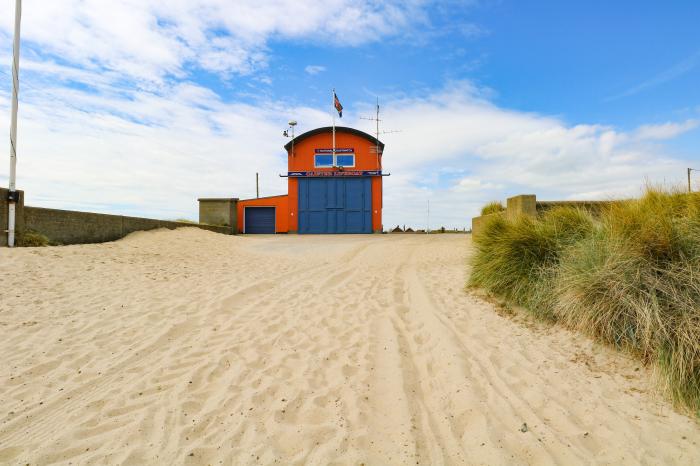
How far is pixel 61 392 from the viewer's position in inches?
128

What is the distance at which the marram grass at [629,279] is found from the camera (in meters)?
3.36

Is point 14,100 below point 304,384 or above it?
above

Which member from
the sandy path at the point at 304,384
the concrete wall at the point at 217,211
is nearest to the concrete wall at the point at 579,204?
the sandy path at the point at 304,384

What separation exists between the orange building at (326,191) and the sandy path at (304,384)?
1861 cm

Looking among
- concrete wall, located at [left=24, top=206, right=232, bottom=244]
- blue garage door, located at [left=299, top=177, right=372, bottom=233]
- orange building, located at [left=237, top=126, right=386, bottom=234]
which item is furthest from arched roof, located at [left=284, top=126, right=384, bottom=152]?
concrete wall, located at [left=24, top=206, right=232, bottom=244]

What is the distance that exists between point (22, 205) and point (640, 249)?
39.4ft

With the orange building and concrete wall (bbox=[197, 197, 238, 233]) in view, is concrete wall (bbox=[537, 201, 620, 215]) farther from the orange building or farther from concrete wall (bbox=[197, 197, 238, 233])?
concrete wall (bbox=[197, 197, 238, 233])

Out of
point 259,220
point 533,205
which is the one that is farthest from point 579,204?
point 259,220

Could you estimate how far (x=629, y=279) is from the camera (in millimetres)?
4000

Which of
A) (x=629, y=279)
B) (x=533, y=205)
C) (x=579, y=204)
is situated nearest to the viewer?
(x=629, y=279)

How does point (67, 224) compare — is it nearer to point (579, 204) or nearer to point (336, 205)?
point (579, 204)

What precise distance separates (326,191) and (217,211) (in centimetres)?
700

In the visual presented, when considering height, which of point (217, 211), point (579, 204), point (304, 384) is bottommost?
point (304, 384)

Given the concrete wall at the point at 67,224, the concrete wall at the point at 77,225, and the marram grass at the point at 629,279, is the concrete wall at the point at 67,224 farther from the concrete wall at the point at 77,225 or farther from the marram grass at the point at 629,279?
the marram grass at the point at 629,279
